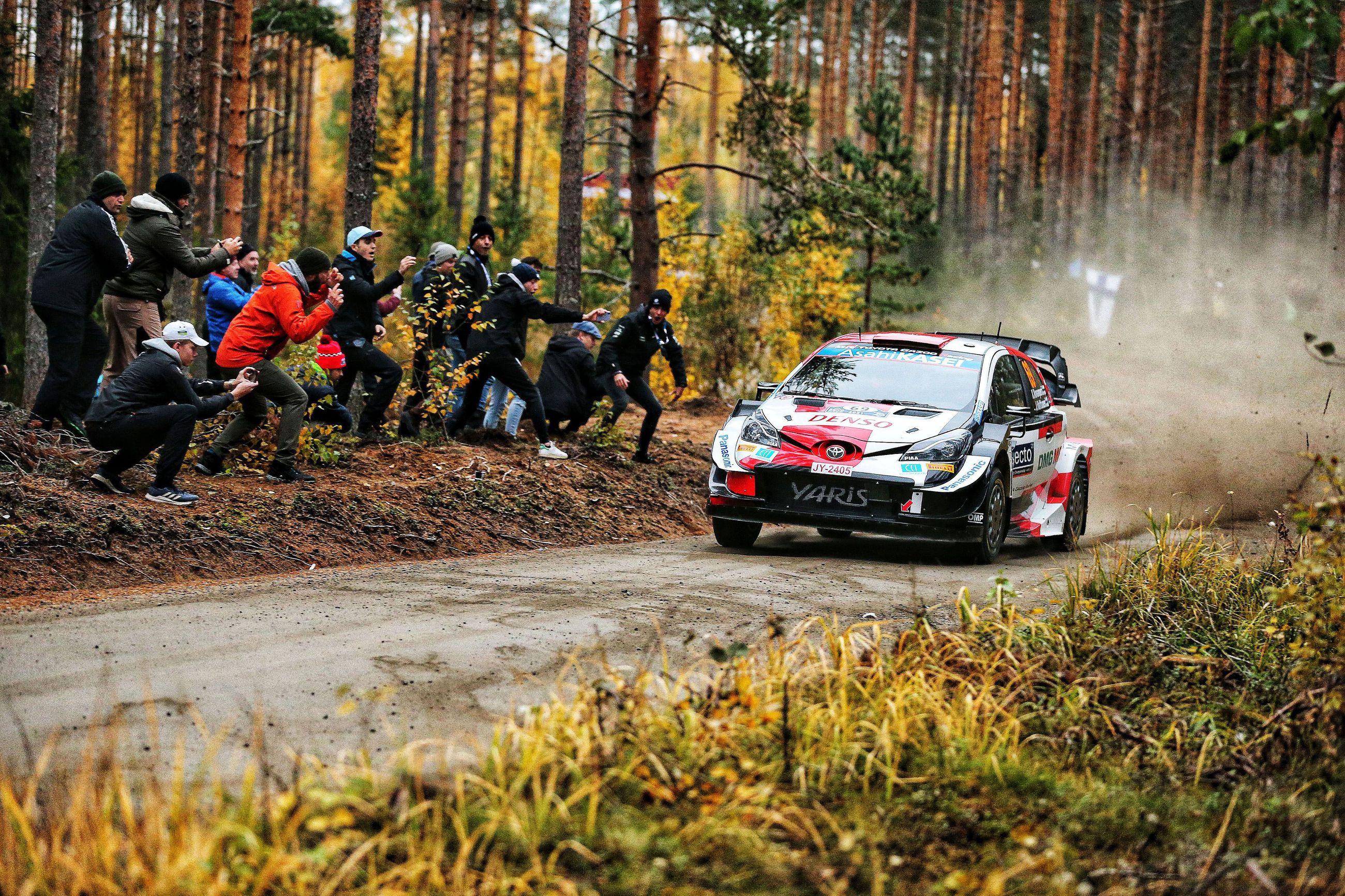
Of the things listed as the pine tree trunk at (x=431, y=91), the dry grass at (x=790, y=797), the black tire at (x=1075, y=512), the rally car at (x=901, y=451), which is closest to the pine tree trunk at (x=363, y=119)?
the rally car at (x=901, y=451)

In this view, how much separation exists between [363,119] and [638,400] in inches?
165

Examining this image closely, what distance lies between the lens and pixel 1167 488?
17656mm

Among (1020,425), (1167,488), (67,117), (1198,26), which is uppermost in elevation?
(1198,26)

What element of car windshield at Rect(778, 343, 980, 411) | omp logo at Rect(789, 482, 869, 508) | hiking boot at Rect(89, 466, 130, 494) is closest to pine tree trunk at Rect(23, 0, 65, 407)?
hiking boot at Rect(89, 466, 130, 494)

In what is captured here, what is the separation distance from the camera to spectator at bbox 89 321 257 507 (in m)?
9.75

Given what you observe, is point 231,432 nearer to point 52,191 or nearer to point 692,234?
point 52,191

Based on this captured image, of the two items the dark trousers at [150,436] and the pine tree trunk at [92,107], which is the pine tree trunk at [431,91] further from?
the dark trousers at [150,436]

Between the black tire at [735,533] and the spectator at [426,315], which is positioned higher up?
the spectator at [426,315]

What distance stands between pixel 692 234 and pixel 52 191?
895 centimetres

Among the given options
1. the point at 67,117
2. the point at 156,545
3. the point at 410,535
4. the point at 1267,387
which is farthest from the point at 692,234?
the point at 67,117

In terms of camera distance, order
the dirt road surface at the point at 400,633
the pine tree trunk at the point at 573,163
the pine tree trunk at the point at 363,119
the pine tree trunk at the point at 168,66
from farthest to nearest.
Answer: the pine tree trunk at the point at 168,66, the pine tree trunk at the point at 573,163, the pine tree trunk at the point at 363,119, the dirt road surface at the point at 400,633

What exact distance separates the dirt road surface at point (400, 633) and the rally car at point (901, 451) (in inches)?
17.1

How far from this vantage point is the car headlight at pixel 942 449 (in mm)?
10859

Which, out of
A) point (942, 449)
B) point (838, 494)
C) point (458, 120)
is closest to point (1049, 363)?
point (942, 449)
